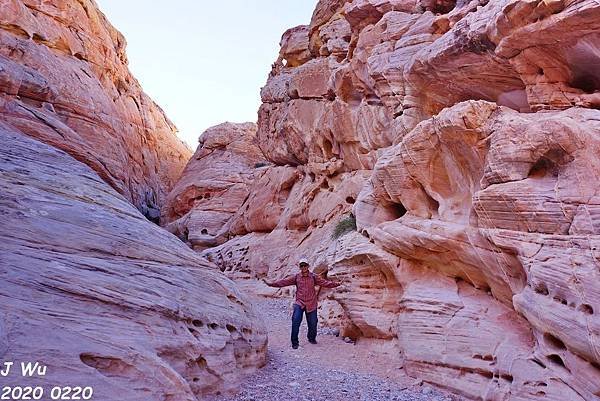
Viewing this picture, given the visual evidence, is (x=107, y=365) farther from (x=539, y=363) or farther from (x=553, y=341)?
(x=553, y=341)

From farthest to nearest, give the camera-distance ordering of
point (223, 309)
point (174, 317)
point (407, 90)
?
point (407, 90) < point (223, 309) < point (174, 317)

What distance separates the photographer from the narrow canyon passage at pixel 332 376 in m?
8.60

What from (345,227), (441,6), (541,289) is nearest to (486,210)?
(541,289)

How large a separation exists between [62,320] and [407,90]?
49.8 feet

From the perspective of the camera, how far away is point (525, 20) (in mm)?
11023

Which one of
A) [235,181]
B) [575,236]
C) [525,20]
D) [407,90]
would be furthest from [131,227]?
[235,181]

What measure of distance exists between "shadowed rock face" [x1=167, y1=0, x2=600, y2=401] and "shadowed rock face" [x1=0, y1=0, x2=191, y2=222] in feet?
44.5

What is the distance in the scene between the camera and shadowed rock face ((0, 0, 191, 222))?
67.2 ft

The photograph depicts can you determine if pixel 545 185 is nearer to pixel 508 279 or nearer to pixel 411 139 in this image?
pixel 508 279

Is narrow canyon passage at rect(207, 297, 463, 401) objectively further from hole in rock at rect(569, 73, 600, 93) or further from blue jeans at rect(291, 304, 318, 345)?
hole in rock at rect(569, 73, 600, 93)

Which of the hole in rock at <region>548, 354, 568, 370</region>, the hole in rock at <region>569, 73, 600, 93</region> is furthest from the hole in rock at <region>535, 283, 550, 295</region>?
the hole in rock at <region>569, 73, 600, 93</region>

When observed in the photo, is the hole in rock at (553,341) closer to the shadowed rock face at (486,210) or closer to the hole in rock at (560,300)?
the shadowed rock face at (486,210)

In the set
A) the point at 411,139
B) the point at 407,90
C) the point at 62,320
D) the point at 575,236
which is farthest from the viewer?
the point at 407,90

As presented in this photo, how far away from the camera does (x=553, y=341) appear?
757cm
